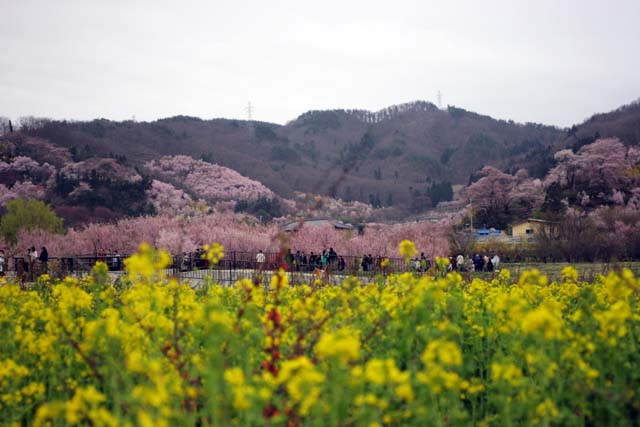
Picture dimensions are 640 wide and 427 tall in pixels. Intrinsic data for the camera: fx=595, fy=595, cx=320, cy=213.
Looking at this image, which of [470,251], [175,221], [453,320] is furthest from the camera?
[175,221]

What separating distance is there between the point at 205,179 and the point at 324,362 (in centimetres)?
7528

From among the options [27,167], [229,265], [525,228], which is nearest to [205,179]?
[27,167]

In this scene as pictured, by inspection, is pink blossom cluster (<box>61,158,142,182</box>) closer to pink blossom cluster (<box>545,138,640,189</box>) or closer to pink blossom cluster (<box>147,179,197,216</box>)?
pink blossom cluster (<box>147,179,197,216</box>)

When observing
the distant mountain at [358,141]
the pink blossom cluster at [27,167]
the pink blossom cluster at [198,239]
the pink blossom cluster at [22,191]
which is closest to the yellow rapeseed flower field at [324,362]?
the pink blossom cluster at [198,239]

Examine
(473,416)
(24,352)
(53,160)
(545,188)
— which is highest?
(53,160)

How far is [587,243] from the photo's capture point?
30.8 meters

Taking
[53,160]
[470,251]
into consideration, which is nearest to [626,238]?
[470,251]

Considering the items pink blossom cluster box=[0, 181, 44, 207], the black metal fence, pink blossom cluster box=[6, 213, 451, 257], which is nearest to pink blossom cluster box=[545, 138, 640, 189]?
pink blossom cluster box=[6, 213, 451, 257]

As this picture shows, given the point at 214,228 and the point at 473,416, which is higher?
the point at 214,228

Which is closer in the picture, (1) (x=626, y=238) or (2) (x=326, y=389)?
(2) (x=326, y=389)

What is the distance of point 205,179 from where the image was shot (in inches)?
3086

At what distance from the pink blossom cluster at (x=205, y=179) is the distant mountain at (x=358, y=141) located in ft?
11.5

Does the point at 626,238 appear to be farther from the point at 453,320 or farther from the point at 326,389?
the point at 326,389

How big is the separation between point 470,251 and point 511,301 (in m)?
30.8
